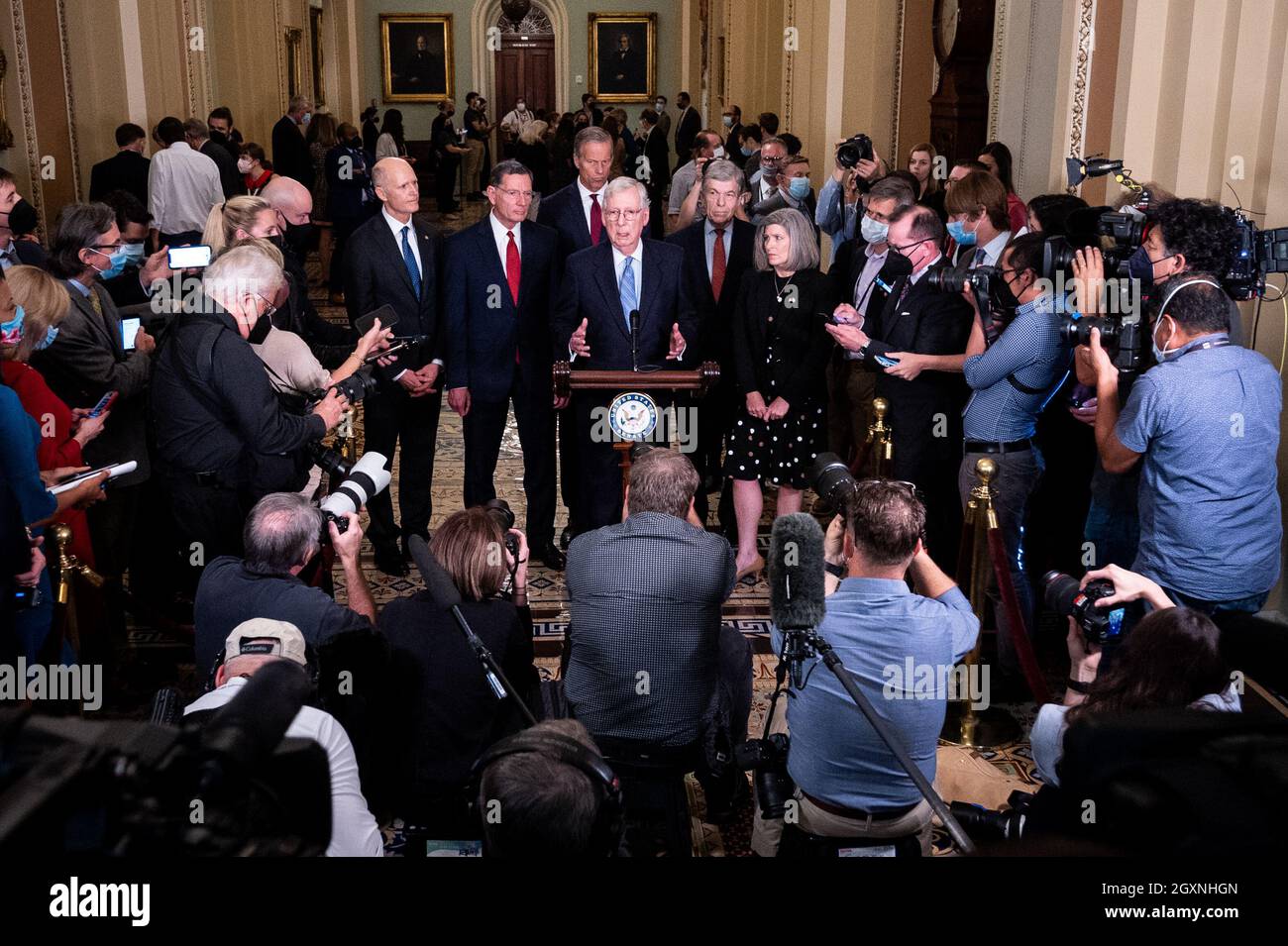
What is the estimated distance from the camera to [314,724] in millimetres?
2557

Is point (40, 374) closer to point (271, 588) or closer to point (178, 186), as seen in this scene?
point (271, 588)

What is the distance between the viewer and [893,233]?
512 cm

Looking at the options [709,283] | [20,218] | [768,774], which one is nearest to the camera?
[768,774]

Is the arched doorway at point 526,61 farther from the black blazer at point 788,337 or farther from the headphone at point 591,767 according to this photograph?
the headphone at point 591,767

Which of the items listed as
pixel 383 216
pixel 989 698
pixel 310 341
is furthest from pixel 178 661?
pixel 989 698

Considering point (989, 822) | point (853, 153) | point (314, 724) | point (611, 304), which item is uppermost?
point (853, 153)

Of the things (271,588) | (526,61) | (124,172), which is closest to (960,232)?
(271,588)

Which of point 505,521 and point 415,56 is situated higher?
point 415,56

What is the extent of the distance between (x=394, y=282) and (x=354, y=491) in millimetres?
1810

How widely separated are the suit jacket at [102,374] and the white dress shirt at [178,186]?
506 centimetres

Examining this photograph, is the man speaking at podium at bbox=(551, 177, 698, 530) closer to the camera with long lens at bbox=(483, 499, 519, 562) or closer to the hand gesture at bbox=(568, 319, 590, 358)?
the hand gesture at bbox=(568, 319, 590, 358)

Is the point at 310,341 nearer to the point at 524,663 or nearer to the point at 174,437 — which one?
the point at 174,437

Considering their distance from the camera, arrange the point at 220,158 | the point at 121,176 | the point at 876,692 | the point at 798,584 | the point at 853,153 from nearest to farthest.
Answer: the point at 798,584 < the point at 876,692 < the point at 853,153 < the point at 121,176 < the point at 220,158

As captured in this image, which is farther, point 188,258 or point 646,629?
point 188,258
